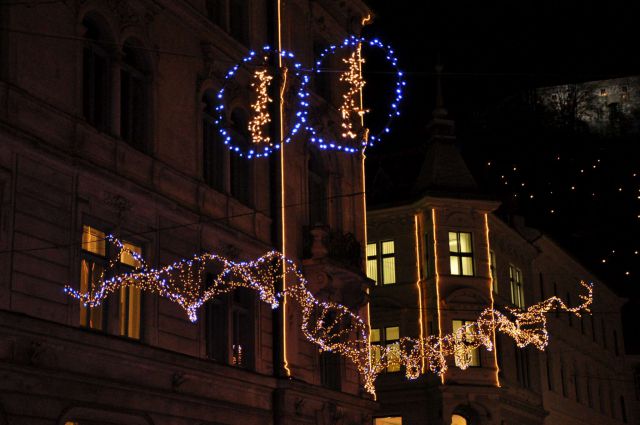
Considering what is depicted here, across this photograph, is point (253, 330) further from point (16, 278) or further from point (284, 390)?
point (16, 278)

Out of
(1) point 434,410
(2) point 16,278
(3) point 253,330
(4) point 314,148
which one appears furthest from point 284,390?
(1) point 434,410

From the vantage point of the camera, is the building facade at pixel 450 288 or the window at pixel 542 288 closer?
the building facade at pixel 450 288

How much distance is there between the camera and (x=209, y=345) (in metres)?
24.6

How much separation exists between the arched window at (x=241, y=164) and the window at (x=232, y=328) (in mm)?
2365

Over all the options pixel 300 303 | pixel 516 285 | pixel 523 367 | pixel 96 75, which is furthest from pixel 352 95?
pixel 523 367

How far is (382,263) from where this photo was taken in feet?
140

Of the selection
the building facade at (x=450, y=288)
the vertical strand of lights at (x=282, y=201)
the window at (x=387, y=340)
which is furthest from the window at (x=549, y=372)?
the vertical strand of lights at (x=282, y=201)

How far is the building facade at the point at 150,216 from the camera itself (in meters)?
18.6

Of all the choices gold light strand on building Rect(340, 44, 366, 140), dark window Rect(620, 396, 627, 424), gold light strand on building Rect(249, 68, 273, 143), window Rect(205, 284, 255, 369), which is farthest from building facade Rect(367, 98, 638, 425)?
dark window Rect(620, 396, 627, 424)

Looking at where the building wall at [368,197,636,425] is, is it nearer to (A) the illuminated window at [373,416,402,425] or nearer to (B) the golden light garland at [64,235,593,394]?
(A) the illuminated window at [373,416,402,425]

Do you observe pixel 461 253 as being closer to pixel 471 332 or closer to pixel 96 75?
pixel 471 332

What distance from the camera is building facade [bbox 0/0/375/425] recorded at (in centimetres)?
1861

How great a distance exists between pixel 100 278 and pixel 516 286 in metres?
28.2

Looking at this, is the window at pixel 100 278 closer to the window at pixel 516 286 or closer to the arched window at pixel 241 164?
the arched window at pixel 241 164
